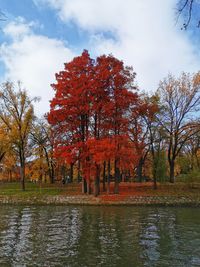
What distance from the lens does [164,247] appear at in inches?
576

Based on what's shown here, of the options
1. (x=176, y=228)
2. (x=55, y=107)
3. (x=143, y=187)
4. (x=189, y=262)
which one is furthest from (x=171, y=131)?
(x=189, y=262)

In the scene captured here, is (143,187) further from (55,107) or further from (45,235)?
(45,235)

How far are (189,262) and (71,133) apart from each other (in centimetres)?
2919

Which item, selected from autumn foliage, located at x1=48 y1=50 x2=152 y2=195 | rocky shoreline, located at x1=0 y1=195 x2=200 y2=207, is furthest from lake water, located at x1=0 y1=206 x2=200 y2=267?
autumn foliage, located at x1=48 y1=50 x2=152 y2=195

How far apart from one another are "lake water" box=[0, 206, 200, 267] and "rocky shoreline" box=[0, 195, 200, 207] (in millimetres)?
11213

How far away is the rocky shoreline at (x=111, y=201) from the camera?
34906 mm

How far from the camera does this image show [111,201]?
35250 mm

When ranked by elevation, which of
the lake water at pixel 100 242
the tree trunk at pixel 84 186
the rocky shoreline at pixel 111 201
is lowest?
the lake water at pixel 100 242

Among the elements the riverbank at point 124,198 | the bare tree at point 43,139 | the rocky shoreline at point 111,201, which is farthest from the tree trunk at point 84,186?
the bare tree at point 43,139

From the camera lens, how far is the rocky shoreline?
115 ft

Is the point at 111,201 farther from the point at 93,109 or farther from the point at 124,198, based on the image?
the point at 93,109

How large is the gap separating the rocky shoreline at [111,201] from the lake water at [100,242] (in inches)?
441

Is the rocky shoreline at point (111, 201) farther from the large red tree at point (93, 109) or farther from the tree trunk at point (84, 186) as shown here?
the tree trunk at point (84, 186)

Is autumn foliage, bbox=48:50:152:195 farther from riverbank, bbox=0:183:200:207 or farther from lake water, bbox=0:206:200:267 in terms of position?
lake water, bbox=0:206:200:267
